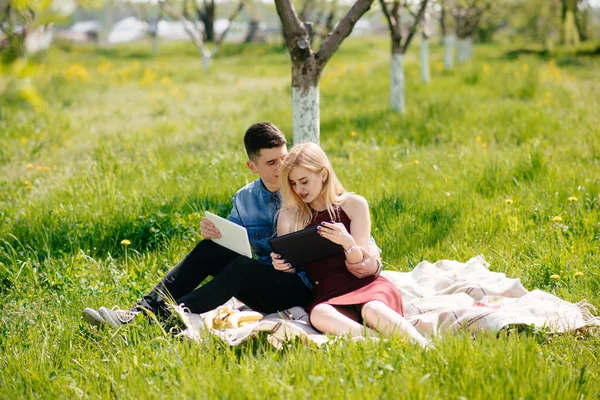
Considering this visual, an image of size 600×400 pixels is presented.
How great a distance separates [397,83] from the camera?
9789 millimetres

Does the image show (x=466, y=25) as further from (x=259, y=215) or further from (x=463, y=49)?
(x=259, y=215)

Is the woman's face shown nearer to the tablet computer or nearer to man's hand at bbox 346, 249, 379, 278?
the tablet computer

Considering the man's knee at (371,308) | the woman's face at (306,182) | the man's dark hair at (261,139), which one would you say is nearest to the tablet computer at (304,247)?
the woman's face at (306,182)

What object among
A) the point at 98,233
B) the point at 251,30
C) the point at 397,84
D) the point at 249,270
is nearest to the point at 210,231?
the point at 249,270

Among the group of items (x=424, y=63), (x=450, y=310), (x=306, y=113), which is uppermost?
(x=424, y=63)

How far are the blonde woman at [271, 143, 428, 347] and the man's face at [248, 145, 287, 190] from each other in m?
0.23

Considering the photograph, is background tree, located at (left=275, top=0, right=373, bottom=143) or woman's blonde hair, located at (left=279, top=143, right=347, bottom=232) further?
background tree, located at (left=275, top=0, right=373, bottom=143)

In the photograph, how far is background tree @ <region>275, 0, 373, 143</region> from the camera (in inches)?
197

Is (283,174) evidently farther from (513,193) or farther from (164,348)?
(513,193)

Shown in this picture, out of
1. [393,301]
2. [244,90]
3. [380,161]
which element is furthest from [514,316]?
[244,90]

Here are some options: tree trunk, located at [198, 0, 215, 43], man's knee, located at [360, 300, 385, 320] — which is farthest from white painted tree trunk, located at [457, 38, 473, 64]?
tree trunk, located at [198, 0, 215, 43]

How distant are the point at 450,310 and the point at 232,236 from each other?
1.23 m

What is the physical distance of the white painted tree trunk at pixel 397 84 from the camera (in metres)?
9.76

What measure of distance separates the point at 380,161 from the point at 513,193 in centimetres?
155
